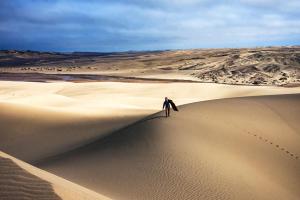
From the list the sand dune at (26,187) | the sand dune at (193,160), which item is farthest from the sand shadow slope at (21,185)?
the sand dune at (193,160)

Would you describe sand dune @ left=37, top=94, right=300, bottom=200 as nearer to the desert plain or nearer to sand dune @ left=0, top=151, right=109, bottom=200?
the desert plain

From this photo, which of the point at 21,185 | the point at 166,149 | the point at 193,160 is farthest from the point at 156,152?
the point at 21,185

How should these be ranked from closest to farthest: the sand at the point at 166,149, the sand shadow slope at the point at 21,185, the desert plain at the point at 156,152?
the sand shadow slope at the point at 21,185, the desert plain at the point at 156,152, the sand at the point at 166,149

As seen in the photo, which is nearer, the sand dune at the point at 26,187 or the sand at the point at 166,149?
the sand dune at the point at 26,187

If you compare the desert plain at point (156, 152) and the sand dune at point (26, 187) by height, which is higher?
the sand dune at point (26, 187)

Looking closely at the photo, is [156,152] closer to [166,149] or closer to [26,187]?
[166,149]

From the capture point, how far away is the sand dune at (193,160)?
8.59 metres

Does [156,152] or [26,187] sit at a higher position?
[26,187]

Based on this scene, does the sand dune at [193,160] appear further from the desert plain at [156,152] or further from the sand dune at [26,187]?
the sand dune at [26,187]

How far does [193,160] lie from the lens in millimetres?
9977

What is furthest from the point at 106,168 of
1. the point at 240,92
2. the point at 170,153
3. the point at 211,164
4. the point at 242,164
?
the point at 240,92

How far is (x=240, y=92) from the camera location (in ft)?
104

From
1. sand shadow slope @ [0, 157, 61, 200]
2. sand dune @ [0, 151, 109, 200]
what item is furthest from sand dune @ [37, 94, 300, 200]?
sand shadow slope @ [0, 157, 61, 200]

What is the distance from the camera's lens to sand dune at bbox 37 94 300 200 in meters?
8.59
